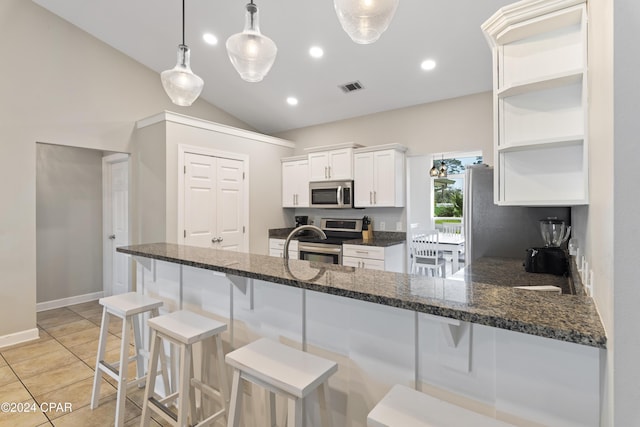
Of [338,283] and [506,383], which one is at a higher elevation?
[338,283]

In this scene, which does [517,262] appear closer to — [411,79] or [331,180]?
[411,79]

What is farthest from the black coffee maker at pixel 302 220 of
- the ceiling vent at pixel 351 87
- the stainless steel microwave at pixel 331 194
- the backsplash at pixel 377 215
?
the ceiling vent at pixel 351 87

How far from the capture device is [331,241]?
4.50 m

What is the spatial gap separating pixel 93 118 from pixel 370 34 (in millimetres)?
3857

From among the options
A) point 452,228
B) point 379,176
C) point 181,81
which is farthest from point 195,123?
point 452,228

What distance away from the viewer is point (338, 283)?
128 centimetres

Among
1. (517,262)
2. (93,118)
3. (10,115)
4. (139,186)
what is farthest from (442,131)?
(10,115)

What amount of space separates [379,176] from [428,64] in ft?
4.78

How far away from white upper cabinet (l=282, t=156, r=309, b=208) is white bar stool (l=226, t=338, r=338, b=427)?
12.3 feet

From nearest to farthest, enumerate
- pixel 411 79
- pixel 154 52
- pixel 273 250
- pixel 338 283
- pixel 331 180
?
pixel 338 283
pixel 411 79
pixel 154 52
pixel 331 180
pixel 273 250

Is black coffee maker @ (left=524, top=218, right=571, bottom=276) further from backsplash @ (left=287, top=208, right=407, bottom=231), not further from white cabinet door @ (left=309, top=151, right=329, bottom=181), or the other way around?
white cabinet door @ (left=309, top=151, right=329, bottom=181)

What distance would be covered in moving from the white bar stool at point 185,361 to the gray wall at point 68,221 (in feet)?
12.5

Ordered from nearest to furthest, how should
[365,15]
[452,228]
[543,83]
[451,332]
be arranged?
[451,332], [365,15], [543,83], [452,228]

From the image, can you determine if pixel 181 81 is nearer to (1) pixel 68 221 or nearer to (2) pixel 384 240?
(2) pixel 384 240
